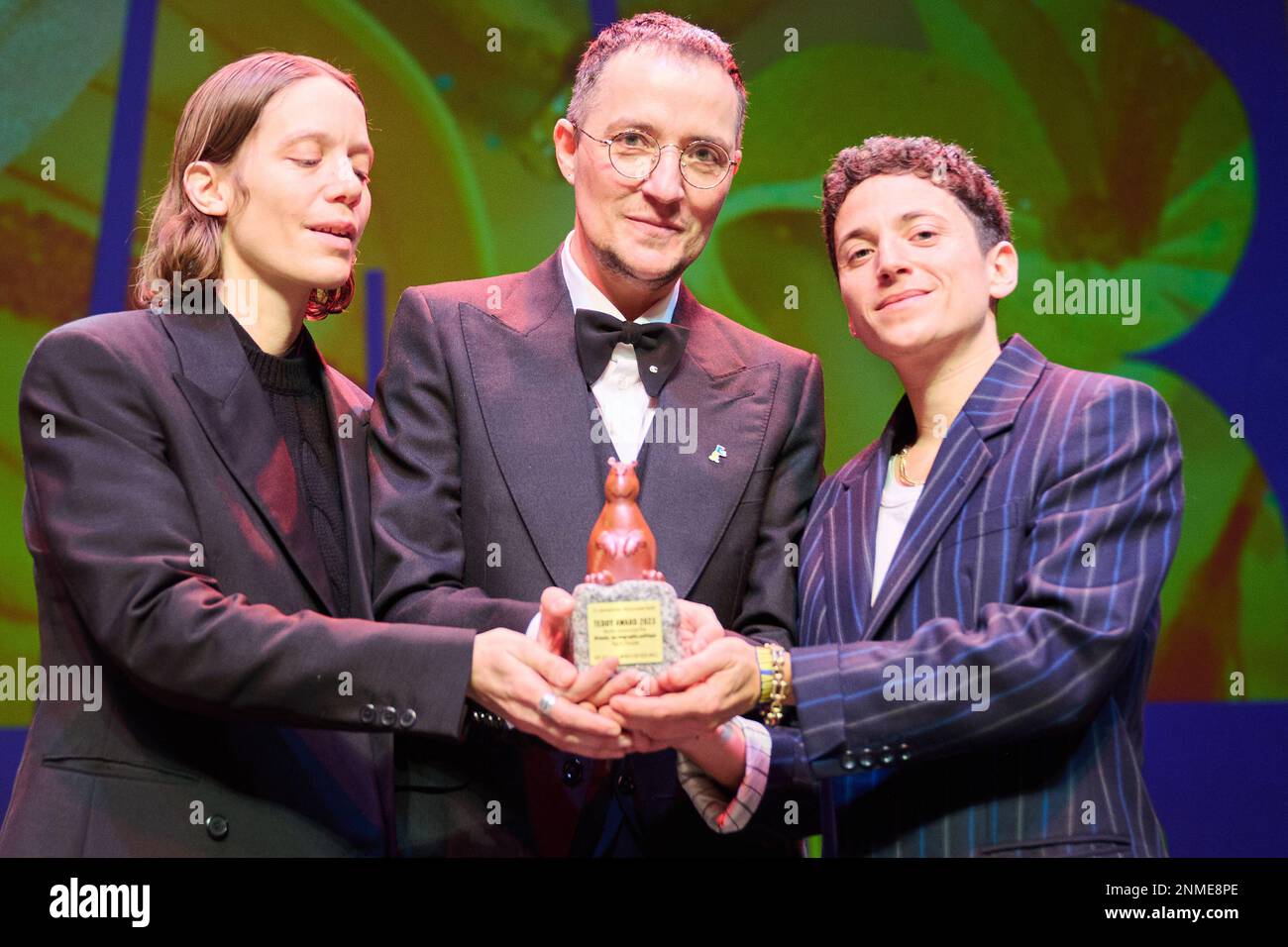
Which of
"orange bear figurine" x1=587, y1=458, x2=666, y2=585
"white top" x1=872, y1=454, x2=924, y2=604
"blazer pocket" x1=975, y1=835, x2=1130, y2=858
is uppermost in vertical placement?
"white top" x1=872, y1=454, x2=924, y2=604

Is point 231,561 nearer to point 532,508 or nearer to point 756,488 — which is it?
point 532,508

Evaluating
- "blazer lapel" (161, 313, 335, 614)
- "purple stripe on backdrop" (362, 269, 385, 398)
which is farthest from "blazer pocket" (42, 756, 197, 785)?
"purple stripe on backdrop" (362, 269, 385, 398)

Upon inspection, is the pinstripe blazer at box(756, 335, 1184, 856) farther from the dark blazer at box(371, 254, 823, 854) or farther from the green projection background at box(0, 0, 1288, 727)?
the green projection background at box(0, 0, 1288, 727)

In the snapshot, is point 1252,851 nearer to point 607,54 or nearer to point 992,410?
point 992,410

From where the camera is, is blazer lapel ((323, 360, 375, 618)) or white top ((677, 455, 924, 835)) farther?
blazer lapel ((323, 360, 375, 618))

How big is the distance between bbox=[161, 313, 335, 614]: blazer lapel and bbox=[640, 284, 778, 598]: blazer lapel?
680mm

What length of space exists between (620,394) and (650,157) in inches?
19.9

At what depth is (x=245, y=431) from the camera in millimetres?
2682

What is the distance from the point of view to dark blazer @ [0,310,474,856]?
2.42 metres

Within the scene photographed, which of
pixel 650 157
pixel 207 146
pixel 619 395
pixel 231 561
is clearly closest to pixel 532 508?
pixel 619 395

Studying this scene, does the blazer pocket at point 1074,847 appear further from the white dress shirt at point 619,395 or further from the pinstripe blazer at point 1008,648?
the white dress shirt at point 619,395

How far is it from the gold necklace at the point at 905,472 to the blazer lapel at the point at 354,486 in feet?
3.69

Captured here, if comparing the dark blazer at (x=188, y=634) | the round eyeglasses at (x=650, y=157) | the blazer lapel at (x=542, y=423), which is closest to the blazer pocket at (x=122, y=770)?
the dark blazer at (x=188, y=634)

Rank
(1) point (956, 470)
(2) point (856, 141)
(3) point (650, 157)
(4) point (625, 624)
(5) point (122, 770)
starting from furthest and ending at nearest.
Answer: (2) point (856, 141)
(3) point (650, 157)
(1) point (956, 470)
(5) point (122, 770)
(4) point (625, 624)
